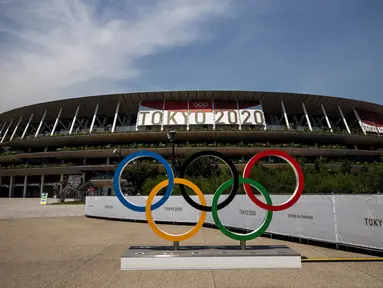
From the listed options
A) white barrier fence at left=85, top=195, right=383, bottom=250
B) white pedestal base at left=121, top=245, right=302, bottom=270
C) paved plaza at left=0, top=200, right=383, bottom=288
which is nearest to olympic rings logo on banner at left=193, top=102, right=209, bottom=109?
white barrier fence at left=85, top=195, right=383, bottom=250

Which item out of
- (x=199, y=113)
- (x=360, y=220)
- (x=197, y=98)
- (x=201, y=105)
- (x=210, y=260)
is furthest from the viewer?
(x=197, y=98)

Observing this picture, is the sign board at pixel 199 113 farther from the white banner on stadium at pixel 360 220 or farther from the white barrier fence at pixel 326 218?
the white banner on stadium at pixel 360 220

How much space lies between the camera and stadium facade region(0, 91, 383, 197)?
138 feet

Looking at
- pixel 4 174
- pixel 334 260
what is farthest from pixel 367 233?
pixel 4 174

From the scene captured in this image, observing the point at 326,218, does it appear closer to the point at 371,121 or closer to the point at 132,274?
the point at 132,274

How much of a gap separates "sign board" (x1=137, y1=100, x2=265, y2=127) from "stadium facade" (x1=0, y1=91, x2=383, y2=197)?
153mm

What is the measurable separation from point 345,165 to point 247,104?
16833 mm

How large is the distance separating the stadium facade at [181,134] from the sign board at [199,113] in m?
0.15

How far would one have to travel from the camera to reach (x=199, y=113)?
44.5 m

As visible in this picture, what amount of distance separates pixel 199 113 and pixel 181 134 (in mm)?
4886

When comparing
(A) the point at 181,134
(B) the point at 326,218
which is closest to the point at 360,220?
(B) the point at 326,218

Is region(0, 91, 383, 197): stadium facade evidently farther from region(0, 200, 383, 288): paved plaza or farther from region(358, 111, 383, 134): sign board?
region(0, 200, 383, 288): paved plaza

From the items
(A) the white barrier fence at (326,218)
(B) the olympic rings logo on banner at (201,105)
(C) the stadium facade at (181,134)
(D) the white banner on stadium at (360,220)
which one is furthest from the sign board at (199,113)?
(D) the white banner on stadium at (360,220)

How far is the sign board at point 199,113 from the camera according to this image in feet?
143
